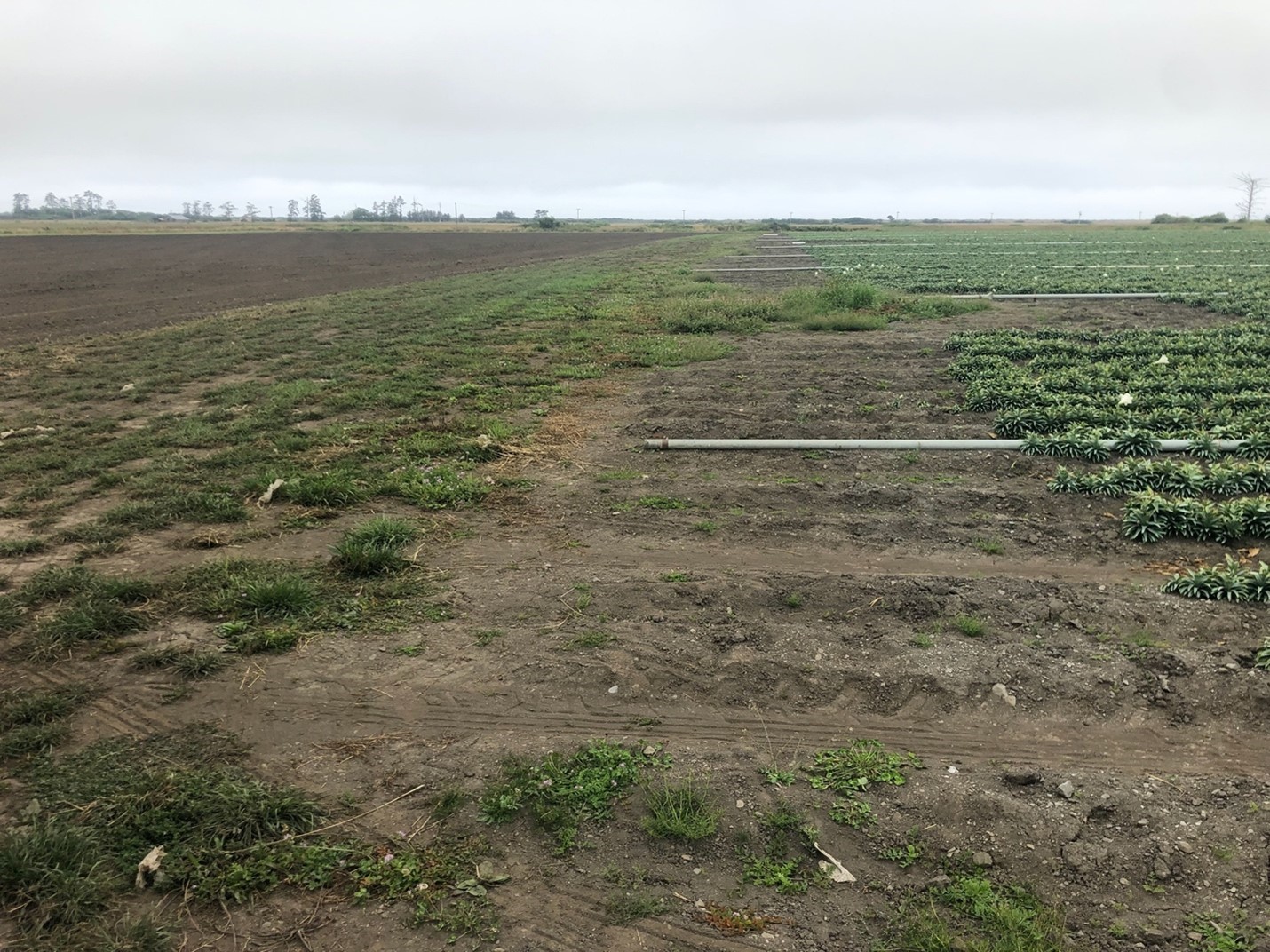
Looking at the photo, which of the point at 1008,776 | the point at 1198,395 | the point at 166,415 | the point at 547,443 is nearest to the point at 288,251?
the point at 166,415

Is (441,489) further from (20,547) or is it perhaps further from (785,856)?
(785,856)

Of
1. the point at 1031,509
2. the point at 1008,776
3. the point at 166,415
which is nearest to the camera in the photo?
the point at 1008,776

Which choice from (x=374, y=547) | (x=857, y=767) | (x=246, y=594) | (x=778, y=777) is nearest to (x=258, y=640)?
(x=246, y=594)

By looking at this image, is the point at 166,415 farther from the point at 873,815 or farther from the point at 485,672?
the point at 873,815

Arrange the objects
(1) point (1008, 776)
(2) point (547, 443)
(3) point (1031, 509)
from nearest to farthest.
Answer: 1. (1) point (1008, 776)
2. (3) point (1031, 509)
3. (2) point (547, 443)

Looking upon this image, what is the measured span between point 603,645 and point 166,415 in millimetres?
8390

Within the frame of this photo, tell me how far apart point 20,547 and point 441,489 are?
3419 millimetres

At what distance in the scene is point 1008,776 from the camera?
12.4 ft

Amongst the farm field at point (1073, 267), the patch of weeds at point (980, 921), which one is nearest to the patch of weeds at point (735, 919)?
the patch of weeds at point (980, 921)

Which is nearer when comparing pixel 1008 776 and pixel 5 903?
pixel 5 903

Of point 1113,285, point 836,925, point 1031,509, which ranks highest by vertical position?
point 1113,285

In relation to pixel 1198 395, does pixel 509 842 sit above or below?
below

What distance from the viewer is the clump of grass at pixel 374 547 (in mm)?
5969

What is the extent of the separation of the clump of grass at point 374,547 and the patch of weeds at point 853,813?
12.6 feet
